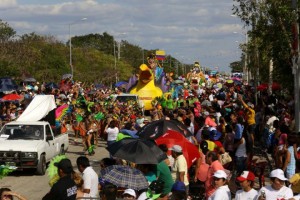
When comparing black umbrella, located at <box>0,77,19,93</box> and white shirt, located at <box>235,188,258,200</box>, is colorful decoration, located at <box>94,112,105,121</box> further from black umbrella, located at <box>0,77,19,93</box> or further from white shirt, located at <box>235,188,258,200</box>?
white shirt, located at <box>235,188,258,200</box>

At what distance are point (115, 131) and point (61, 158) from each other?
10753 mm

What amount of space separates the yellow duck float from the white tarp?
1748cm

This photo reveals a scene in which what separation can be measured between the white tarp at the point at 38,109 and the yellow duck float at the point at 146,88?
17.5 m

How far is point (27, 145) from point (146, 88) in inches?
922

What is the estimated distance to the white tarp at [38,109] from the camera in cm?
2216

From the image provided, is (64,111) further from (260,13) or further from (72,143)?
(260,13)

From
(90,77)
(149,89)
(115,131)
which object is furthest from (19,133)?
(90,77)

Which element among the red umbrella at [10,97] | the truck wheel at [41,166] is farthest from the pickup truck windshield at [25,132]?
the red umbrella at [10,97]

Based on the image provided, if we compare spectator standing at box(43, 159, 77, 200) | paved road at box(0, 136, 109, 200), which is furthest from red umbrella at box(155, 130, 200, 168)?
spectator standing at box(43, 159, 77, 200)

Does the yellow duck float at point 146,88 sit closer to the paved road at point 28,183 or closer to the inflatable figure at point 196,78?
the inflatable figure at point 196,78

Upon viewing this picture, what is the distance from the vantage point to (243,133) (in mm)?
16234

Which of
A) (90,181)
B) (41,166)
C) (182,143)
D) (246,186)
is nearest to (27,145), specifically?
(41,166)

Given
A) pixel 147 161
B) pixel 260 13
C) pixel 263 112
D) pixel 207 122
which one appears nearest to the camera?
pixel 147 161

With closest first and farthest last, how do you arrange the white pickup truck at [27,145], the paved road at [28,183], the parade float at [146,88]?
the paved road at [28,183]
the white pickup truck at [27,145]
the parade float at [146,88]
